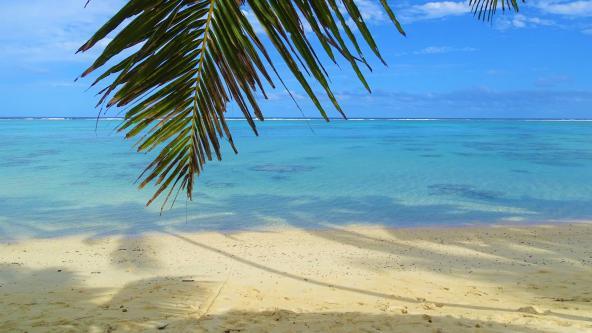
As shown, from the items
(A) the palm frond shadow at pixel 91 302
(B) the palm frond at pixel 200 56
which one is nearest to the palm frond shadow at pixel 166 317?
(A) the palm frond shadow at pixel 91 302

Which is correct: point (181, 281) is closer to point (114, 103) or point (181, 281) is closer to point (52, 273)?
point (52, 273)

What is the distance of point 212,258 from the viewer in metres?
6.42

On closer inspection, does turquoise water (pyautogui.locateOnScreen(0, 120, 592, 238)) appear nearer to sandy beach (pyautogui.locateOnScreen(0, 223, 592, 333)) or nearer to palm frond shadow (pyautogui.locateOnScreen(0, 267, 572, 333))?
sandy beach (pyautogui.locateOnScreen(0, 223, 592, 333))

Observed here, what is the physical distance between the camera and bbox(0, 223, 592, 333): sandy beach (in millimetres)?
3721

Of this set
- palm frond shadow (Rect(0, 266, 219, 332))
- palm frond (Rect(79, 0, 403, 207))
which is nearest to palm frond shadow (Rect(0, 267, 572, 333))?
palm frond shadow (Rect(0, 266, 219, 332))

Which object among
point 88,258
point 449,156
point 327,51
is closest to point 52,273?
point 88,258

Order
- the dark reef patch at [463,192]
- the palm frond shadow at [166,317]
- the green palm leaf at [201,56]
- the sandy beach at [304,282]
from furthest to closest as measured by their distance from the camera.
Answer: the dark reef patch at [463,192]
the sandy beach at [304,282]
the palm frond shadow at [166,317]
the green palm leaf at [201,56]

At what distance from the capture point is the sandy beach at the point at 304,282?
3.72m

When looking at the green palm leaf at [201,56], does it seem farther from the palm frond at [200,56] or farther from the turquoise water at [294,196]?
the turquoise water at [294,196]

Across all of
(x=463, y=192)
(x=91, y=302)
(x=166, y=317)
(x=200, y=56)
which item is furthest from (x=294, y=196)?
(x=200, y=56)

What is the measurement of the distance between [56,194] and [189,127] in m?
12.5

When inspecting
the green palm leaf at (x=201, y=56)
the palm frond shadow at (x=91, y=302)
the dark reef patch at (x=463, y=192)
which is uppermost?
the green palm leaf at (x=201, y=56)

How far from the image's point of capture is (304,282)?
17.1 ft

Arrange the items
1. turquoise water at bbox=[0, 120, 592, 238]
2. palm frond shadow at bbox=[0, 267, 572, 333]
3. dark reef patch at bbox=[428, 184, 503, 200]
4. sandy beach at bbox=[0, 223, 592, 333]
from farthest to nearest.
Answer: dark reef patch at bbox=[428, 184, 503, 200]
turquoise water at bbox=[0, 120, 592, 238]
sandy beach at bbox=[0, 223, 592, 333]
palm frond shadow at bbox=[0, 267, 572, 333]
